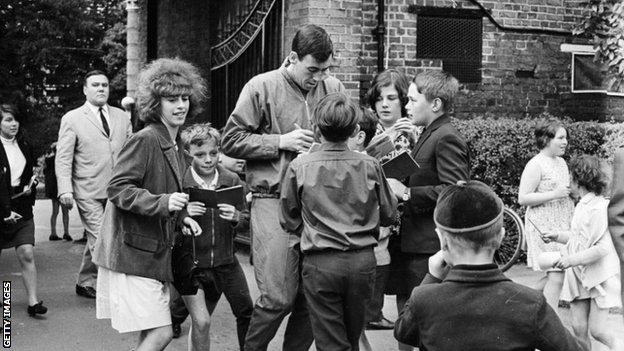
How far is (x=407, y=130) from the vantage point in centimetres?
568

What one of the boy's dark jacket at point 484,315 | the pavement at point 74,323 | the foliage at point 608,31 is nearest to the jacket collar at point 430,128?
the pavement at point 74,323

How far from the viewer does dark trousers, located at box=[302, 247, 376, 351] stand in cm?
479

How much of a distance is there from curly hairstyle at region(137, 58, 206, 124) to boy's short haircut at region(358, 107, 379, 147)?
116 cm

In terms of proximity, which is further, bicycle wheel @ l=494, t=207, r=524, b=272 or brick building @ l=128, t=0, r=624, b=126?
brick building @ l=128, t=0, r=624, b=126

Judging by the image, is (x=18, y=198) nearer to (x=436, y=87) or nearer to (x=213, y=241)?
(x=213, y=241)

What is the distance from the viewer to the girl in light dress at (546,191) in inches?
294

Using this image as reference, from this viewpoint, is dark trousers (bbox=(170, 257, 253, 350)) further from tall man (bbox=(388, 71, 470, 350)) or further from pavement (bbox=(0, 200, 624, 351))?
tall man (bbox=(388, 71, 470, 350))

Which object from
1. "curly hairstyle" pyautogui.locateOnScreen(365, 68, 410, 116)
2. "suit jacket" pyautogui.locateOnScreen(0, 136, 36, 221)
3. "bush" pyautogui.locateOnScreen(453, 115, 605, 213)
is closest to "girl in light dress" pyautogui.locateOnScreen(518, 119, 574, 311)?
"curly hairstyle" pyautogui.locateOnScreen(365, 68, 410, 116)

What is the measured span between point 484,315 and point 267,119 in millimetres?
2733

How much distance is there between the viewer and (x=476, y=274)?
3.24 m

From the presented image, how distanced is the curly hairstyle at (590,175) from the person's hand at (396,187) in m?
1.31

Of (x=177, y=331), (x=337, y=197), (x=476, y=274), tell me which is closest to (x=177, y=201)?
(x=337, y=197)

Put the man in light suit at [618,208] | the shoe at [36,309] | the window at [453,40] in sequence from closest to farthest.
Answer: the man in light suit at [618,208]
the shoe at [36,309]
the window at [453,40]

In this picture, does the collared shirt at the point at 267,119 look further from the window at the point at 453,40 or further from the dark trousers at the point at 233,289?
the window at the point at 453,40
